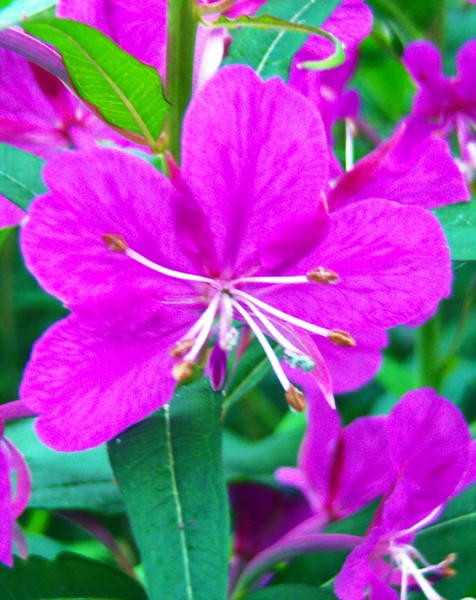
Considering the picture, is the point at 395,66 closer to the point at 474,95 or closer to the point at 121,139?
the point at 474,95

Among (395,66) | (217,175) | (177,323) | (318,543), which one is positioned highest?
(395,66)

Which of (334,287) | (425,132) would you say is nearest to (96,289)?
(334,287)

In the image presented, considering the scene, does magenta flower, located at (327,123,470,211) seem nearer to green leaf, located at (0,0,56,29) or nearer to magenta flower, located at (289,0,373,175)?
magenta flower, located at (289,0,373,175)

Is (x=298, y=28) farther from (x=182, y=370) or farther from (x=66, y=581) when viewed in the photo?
(x=66, y=581)

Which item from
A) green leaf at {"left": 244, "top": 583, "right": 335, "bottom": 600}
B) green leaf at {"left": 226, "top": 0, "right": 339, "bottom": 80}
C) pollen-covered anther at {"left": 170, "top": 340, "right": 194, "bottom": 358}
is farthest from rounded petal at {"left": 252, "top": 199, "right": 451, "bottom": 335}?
green leaf at {"left": 244, "top": 583, "right": 335, "bottom": 600}

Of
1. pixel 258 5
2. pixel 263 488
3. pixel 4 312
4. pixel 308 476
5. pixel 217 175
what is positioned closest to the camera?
pixel 217 175

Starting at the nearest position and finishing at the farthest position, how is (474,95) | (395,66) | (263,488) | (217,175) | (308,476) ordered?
(217,175)
(308,476)
(474,95)
(263,488)
(395,66)

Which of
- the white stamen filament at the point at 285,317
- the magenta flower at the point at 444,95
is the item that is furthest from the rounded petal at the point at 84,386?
the magenta flower at the point at 444,95
